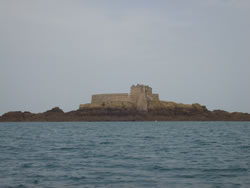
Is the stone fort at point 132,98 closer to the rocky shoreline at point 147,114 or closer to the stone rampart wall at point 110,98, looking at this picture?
the stone rampart wall at point 110,98

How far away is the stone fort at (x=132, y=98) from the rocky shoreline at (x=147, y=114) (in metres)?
2.02

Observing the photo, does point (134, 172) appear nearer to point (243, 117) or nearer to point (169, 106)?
point (169, 106)

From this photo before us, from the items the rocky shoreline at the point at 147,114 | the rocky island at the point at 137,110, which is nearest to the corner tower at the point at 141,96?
the rocky island at the point at 137,110

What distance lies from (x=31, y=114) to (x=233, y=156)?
383 feet

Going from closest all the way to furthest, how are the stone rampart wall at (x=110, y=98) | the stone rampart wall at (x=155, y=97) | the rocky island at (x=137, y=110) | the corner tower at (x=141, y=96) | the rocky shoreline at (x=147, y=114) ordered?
the corner tower at (x=141, y=96), the rocky island at (x=137, y=110), the rocky shoreline at (x=147, y=114), the stone rampart wall at (x=110, y=98), the stone rampart wall at (x=155, y=97)

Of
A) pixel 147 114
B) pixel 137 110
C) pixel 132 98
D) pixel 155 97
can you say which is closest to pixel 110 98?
pixel 132 98

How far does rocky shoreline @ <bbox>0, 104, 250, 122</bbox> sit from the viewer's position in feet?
359

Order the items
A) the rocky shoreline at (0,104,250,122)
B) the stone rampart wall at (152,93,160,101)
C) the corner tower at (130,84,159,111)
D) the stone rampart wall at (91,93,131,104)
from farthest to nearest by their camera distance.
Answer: the stone rampart wall at (152,93,160,101) < the stone rampart wall at (91,93,131,104) < the rocky shoreline at (0,104,250,122) < the corner tower at (130,84,159,111)

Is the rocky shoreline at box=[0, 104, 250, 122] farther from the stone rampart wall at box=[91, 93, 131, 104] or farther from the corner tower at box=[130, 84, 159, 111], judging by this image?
the stone rampart wall at box=[91, 93, 131, 104]

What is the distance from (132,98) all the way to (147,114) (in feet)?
23.1

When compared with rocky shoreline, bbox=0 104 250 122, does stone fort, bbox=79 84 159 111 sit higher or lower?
higher

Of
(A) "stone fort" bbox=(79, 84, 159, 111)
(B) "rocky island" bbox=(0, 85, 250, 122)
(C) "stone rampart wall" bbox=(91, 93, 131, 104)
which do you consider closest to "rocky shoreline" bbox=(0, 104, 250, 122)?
(B) "rocky island" bbox=(0, 85, 250, 122)

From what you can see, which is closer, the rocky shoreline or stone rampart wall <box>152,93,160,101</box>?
the rocky shoreline

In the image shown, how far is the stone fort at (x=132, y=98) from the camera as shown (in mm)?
107775
